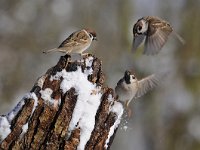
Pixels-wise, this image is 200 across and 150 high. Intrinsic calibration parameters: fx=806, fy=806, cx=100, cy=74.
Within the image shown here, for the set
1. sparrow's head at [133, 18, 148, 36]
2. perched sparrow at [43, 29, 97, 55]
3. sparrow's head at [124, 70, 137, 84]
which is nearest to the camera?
perched sparrow at [43, 29, 97, 55]

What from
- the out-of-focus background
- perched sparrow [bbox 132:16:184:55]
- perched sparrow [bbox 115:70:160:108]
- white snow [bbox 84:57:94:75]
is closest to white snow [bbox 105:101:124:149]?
white snow [bbox 84:57:94:75]

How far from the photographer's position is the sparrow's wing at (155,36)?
210 inches

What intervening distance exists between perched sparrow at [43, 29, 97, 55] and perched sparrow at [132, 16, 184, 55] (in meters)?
0.65

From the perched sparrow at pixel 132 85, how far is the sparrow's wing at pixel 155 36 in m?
0.25

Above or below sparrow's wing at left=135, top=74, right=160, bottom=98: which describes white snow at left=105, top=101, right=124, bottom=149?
below

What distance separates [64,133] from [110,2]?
11328mm

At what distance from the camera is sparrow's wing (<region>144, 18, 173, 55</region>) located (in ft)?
17.5

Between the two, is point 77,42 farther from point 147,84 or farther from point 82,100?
point 82,100

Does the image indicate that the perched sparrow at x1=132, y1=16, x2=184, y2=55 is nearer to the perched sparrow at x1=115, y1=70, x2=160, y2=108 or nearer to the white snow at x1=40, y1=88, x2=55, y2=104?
the perched sparrow at x1=115, y1=70, x2=160, y2=108

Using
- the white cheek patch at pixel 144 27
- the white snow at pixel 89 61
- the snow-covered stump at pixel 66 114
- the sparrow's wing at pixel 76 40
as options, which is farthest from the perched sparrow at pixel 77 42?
the snow-covered stump at pixel 66 114

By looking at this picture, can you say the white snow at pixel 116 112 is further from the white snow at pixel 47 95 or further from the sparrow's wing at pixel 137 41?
the sparrow's wing at pixel 137 41

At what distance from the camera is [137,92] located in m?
4.98

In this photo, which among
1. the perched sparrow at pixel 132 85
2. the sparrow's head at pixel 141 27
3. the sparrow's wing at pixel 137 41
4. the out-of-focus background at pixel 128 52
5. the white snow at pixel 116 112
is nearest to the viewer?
the white snow at pixel 116 112

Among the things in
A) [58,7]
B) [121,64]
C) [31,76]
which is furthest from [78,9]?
[31,76]
